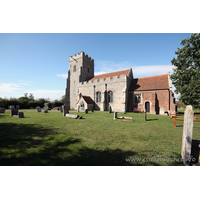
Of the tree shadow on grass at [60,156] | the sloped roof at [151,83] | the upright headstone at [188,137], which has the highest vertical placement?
the sloped roof at [151,83]

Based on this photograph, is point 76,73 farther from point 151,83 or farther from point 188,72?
point 188,72

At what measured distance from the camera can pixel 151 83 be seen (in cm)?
2127

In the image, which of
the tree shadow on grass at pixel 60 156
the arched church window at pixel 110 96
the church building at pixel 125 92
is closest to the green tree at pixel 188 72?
the church building at pixel 125 92

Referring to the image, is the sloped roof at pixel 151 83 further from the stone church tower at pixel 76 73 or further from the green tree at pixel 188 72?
the stone church tower at pixel 76 73

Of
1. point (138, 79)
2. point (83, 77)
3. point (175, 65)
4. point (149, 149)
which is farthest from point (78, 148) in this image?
point (83, 77)

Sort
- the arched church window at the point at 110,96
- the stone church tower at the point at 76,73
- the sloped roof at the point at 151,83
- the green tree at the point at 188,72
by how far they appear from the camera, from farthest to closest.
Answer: the stone church tower at the point at 76,73
the arched church window at the point at 110,96
the sloped roof at the point at 151,83
the green tree at the point at 188,72

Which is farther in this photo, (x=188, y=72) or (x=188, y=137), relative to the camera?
(x=188, y=72)

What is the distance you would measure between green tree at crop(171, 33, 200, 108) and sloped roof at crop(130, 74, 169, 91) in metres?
4.06

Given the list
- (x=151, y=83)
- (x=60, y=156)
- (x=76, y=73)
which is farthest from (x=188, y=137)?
(x=76, y=73)

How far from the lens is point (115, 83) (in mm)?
22922

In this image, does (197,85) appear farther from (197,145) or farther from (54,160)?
(54,160)

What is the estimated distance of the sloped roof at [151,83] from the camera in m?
19.6

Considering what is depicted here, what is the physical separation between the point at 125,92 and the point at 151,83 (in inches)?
237

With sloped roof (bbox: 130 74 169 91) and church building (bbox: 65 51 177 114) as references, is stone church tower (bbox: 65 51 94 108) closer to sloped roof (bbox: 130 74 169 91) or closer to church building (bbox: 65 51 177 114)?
church building (bbox: 65 51 177 114)
